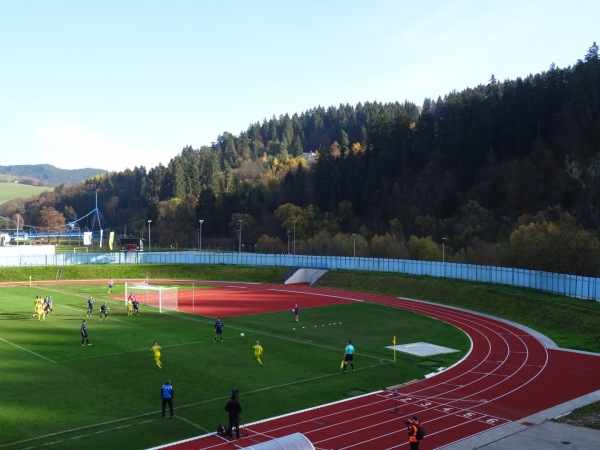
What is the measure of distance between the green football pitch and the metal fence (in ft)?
44.3

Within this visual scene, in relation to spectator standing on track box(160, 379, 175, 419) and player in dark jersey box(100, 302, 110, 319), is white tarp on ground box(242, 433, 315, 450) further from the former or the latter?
player in dark jersey box(100, 302, 110, 319)

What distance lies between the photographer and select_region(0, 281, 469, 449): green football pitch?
2170cm

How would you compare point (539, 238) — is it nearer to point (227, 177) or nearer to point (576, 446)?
point (576, 446)

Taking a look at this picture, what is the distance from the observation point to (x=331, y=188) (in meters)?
139

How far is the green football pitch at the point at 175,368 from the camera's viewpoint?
21703mm

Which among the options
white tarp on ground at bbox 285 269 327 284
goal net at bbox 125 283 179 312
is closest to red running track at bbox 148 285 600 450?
goal net at bbox 125 283 179 312

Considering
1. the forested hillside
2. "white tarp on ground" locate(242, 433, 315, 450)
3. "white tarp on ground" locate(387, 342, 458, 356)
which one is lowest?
"white tarp on ground" locate(387, 342, 458, 356)

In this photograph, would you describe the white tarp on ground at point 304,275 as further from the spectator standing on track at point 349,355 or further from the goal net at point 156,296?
the spectator standing on track at point 349,355

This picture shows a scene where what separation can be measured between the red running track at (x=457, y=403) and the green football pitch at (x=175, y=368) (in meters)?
1.24

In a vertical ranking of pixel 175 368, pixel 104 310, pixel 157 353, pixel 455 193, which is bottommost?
pixel 175 368

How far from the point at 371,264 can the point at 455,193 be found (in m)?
41.0

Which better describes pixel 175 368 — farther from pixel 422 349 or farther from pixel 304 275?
pixel 304 275

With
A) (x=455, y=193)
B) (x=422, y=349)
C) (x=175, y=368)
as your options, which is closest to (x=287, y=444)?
(x=175, y=368)

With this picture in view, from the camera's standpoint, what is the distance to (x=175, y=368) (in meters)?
30.0
